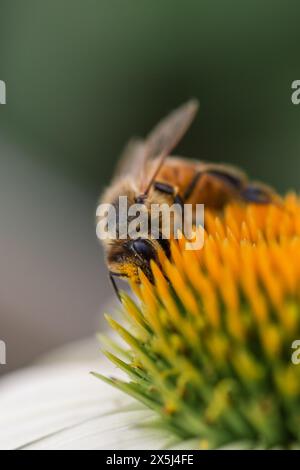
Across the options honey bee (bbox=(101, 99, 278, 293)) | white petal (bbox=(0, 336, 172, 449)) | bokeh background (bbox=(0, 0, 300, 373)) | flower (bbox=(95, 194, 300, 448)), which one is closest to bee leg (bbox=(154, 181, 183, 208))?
honey bee (bbox=(101, 99, 278, 293))

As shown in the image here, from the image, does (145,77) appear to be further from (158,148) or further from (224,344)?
(224,344)

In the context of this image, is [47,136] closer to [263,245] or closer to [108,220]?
[108,220]

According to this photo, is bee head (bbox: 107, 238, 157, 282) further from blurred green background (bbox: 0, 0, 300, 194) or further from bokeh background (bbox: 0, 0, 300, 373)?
blurred green background (bbox: 0, 0, 300, 194)

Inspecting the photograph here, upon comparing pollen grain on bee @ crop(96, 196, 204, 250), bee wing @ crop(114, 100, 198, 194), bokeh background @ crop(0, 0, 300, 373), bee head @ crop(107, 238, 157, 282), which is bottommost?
bee head @ crop(107, 238, 157, 282)

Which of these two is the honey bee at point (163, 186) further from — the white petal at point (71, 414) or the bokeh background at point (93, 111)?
the bokeh background at point (93, 111)

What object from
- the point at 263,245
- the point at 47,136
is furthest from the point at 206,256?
the point at 47,136

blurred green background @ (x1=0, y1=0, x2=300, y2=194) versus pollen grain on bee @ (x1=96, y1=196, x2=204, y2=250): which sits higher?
blurred green background @ (x1=0, y1=0, x2=300, y2=194)
